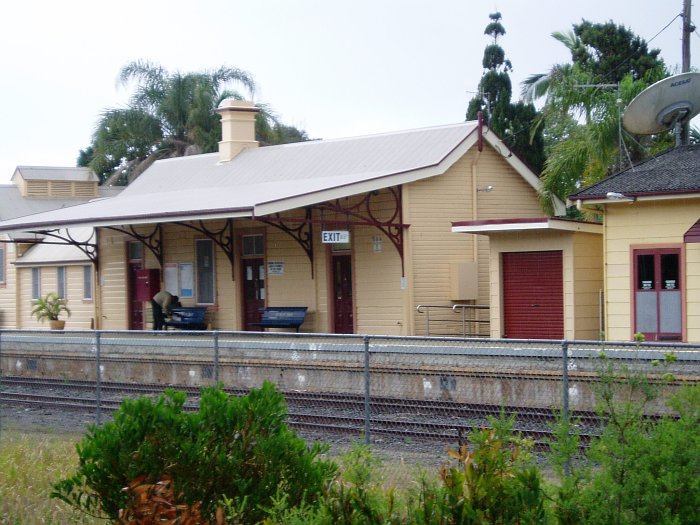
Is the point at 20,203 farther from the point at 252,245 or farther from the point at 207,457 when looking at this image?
the point at 207,457

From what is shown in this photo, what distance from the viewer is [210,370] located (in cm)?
1530

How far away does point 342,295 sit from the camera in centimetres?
2611

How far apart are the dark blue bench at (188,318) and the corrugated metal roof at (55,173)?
1639 centimetres

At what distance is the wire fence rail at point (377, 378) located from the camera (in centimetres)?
1131

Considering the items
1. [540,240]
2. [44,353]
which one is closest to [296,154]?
[540,240]

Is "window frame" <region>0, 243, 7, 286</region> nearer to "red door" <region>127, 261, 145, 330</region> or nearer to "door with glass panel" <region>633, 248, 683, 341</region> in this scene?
"red door" <region>127, 261, 145, 330</region>

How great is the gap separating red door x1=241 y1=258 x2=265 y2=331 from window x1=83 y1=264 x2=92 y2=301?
7.83 meters

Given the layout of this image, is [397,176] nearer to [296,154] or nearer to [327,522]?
[296,154]

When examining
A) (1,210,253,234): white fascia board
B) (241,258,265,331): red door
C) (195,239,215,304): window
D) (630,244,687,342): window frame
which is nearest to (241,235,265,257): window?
(241,258,265,331): red door

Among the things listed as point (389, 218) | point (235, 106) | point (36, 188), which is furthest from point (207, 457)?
point (36, 188)

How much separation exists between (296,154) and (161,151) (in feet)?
70.4

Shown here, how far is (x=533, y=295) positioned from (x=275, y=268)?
737 cm

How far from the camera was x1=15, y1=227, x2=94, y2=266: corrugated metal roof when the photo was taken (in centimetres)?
3478

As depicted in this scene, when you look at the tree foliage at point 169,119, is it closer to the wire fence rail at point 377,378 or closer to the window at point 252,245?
the window at point 252,245
